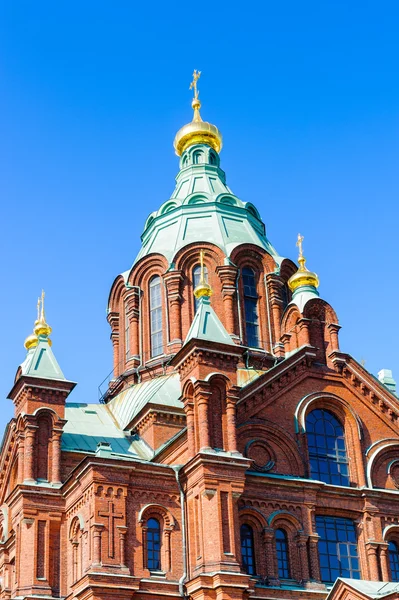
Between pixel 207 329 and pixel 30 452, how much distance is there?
670 cm

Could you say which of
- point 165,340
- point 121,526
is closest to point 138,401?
point 165,340

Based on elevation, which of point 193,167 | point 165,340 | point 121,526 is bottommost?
point 121,526

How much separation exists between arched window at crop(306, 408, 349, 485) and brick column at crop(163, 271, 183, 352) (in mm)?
8510

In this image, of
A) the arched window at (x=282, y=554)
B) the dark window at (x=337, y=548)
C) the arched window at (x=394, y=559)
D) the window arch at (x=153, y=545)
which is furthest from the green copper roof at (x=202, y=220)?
the window arch at (x=153, y=545)

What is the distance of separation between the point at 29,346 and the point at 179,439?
23.3 feet

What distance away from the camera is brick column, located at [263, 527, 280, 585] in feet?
98.0

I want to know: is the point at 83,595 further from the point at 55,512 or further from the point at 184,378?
the point at 184,378

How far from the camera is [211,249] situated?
4219cm

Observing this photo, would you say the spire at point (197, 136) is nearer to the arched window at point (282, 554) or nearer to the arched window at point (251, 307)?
the arched window at point (251, 307)

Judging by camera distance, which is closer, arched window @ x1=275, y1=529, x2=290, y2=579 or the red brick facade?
the red brick facade

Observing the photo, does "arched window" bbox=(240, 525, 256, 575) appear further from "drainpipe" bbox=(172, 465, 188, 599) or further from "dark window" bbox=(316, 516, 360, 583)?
"dark window" bbox=(316, 516, 360, 583)

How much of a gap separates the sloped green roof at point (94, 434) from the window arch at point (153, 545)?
3.74 metres

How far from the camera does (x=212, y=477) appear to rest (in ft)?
96.2

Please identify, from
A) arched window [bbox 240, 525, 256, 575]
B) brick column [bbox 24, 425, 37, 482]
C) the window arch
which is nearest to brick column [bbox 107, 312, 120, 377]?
brick column [bbox 24, 425, 37, 482]
